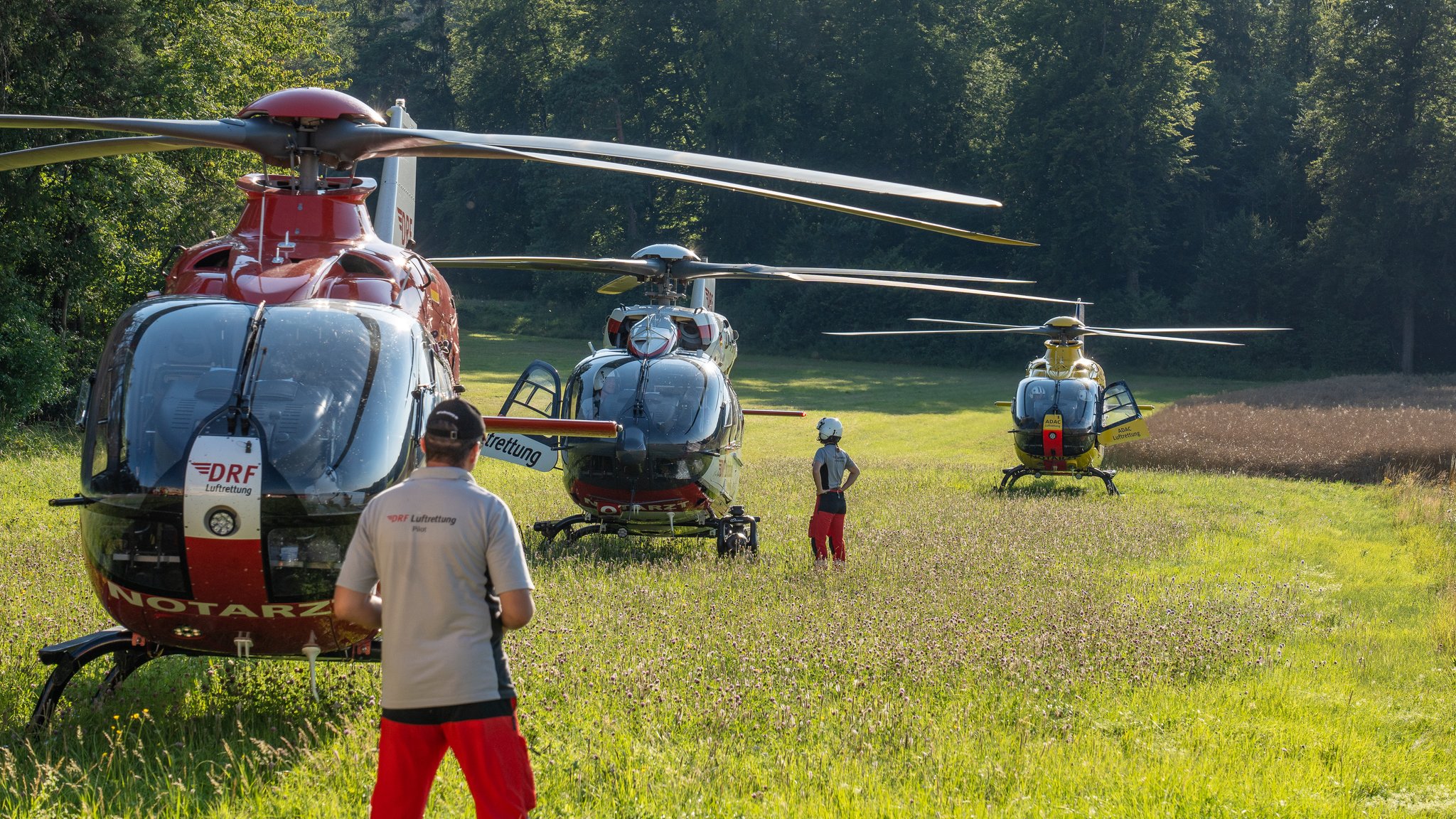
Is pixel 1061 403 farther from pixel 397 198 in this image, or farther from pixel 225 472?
pixel 225 472

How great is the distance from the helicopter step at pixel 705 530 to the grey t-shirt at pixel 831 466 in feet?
4.39

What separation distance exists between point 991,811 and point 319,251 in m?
5.27

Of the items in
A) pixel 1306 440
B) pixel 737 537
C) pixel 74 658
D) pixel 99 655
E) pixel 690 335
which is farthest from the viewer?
pixel 1306 440

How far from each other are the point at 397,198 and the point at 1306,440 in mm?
21791

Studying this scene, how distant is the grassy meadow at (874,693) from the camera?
5543 mm

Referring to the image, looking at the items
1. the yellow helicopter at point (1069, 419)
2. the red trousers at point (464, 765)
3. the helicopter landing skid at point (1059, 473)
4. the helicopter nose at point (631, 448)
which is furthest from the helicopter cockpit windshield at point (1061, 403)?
the red trousers at point (464, 765)

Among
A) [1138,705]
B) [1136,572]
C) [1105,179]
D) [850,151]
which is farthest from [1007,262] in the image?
[1138,705]

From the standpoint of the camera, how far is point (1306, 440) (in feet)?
88.3

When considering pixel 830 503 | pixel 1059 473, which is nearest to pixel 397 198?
pixel 830 503

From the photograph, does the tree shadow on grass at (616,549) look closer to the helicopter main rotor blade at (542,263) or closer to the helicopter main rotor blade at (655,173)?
the helicopter main rotor blade at (542,263)

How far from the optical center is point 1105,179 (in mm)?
58625

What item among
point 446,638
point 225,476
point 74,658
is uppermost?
point 225,476

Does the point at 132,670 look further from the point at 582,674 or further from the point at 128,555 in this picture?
the point at 582,674

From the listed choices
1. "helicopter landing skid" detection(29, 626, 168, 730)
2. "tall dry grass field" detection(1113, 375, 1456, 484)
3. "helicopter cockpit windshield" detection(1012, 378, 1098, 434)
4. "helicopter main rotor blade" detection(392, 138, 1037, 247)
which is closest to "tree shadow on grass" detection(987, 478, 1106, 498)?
"helicopter cockpit windshield" detection(1012, 378, 1098, 434)
